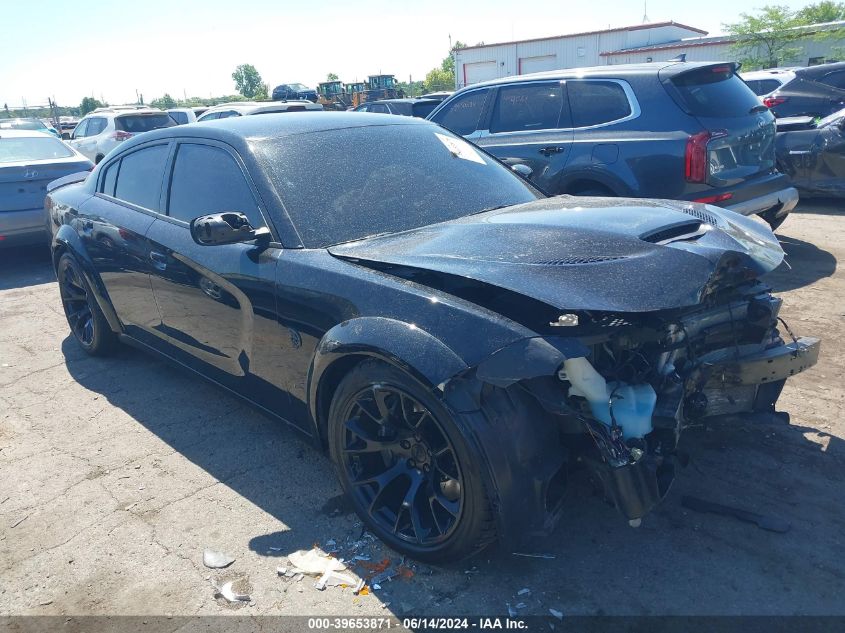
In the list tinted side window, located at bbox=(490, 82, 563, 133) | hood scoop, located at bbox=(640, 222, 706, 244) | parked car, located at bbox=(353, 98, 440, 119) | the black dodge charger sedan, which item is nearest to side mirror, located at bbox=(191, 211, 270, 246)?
the black dodge charger sedan

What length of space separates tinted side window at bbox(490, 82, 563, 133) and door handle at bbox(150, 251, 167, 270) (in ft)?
13.2

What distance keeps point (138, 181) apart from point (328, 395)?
236 cm

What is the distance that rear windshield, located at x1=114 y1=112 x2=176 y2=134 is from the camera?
15852mm

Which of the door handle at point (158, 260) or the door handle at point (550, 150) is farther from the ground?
the door handle at point (550, 150)

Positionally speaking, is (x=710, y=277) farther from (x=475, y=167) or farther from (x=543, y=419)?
(x=475, y=167)

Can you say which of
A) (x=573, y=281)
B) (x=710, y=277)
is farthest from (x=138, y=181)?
(x=710, y=277)

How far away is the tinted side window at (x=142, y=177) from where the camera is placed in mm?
4234

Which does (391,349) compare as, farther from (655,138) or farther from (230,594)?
(655,138)

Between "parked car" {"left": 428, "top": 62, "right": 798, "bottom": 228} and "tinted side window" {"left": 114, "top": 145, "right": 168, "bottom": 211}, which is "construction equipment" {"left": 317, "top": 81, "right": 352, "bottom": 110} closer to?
"parked car" {"left": 428, "top": 62, "right": 798, "bottom": 228}

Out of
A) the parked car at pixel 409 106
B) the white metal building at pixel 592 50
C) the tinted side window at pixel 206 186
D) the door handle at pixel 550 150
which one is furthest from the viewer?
the white metal building at pixel 592 50

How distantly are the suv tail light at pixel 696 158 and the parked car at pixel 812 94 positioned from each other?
495 centimetres

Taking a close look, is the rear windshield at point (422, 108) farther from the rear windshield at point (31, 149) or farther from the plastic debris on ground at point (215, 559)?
the plastic debris on ground at point (215, 559)

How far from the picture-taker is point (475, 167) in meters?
4.10

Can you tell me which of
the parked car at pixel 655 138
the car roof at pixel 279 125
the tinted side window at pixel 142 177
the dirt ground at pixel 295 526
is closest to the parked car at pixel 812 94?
the parked car at pixel 655 138
